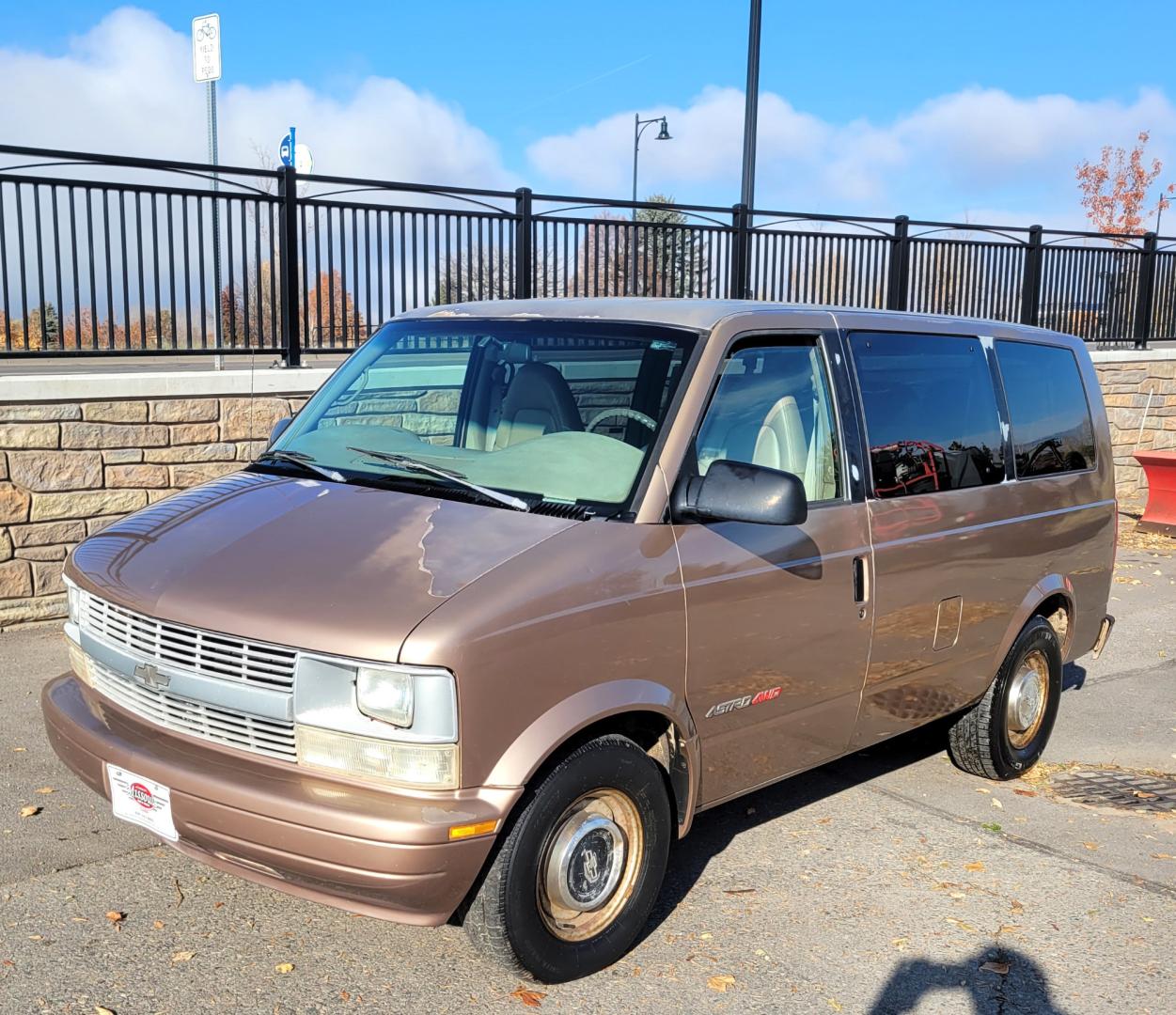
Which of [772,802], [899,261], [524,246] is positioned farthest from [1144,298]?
[772,802]

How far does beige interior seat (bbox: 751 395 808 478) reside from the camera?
166 inches

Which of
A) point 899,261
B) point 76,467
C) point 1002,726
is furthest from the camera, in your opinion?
point 899,261

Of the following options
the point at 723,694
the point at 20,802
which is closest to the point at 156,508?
the point at 20,802

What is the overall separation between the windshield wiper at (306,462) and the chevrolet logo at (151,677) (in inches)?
35.8

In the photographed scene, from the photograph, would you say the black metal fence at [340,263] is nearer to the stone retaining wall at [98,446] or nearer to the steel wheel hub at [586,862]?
the stone retaining wall at [98,446]

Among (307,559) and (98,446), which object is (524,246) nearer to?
(98,446)

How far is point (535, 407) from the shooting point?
168 inches

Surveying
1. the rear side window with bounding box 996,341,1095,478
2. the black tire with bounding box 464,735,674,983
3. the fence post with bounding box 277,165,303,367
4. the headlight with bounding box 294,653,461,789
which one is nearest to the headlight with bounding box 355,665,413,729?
the headlight with bounding box 294,653,461,789

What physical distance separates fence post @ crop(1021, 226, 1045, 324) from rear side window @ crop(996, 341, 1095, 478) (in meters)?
9.93

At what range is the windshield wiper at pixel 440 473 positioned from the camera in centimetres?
373

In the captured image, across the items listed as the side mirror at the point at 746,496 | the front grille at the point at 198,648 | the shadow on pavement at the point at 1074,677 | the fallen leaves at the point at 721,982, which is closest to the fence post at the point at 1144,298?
the shadow on pavement at the point at 1074,677

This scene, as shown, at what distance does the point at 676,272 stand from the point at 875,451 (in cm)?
730

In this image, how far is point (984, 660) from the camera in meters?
5.26

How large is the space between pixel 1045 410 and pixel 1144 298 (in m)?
12.2
